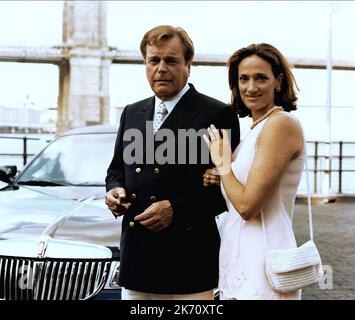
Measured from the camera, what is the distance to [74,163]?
3.51m

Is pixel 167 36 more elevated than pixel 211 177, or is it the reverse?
pixel 167 36

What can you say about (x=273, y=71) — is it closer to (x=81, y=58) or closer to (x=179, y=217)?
(x=179, y=217)

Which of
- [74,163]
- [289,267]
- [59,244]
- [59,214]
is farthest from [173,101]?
[74,163]

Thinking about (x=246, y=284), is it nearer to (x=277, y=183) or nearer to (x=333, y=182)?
(x=277, y=183)

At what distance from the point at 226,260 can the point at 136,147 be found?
475mm

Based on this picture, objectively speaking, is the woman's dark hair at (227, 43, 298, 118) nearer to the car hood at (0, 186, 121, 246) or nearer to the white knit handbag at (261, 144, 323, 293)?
the white knit handbag at (261, 144, 323, 293)

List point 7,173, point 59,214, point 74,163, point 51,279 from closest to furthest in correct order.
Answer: point 51,279 < point 59,214 < point 74,163 < point 7,173

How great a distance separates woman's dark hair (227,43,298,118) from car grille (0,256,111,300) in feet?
3.42

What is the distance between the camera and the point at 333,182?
12156mm

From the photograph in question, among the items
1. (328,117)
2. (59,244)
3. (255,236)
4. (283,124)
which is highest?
(328,117)

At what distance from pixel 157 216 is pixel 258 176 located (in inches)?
13.8

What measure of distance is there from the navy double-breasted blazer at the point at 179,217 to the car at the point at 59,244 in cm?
59

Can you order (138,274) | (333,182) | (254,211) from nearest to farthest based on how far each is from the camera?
(254,211)
(138,274)
(333,182)
